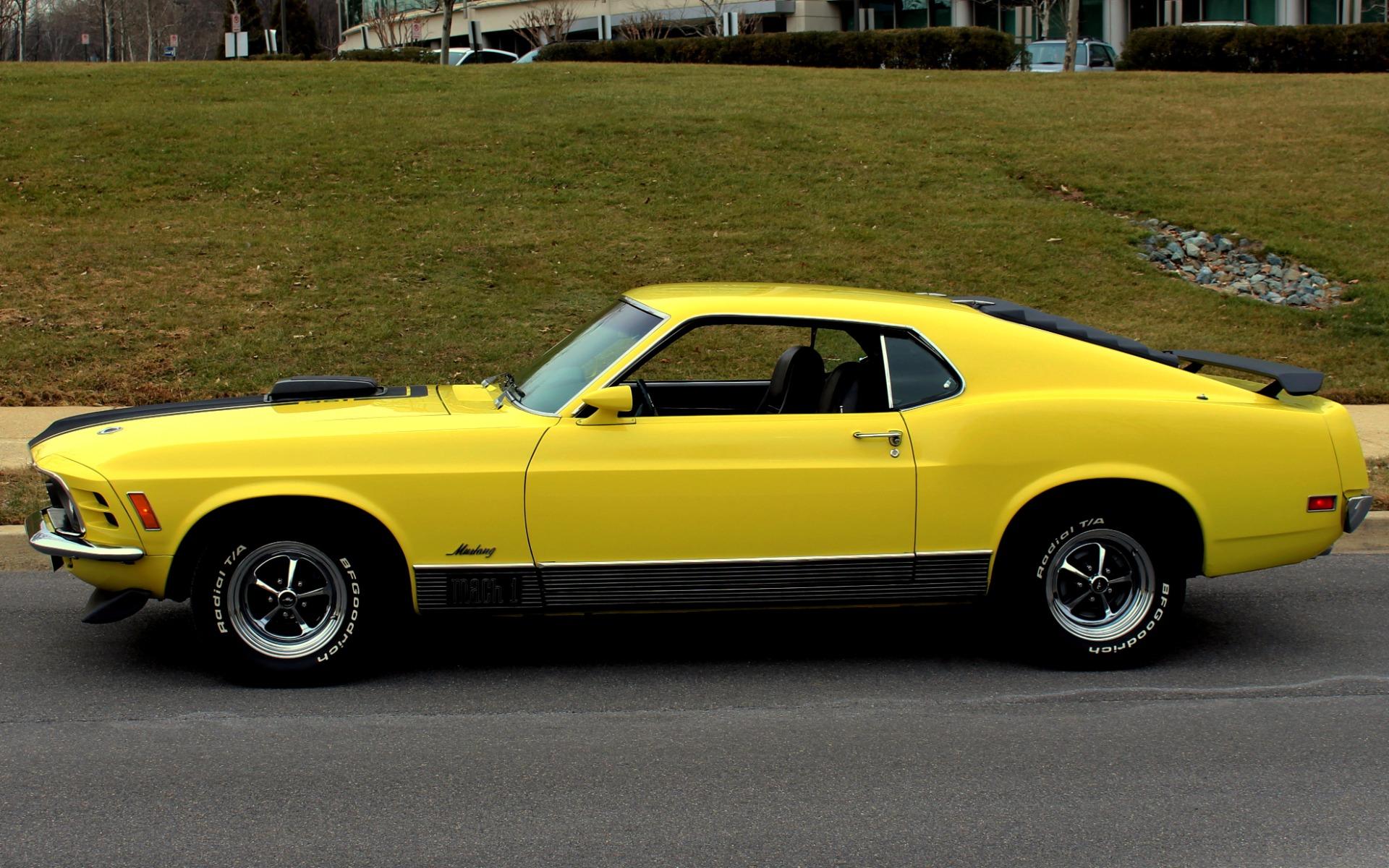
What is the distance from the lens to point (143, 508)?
5156 millimetres

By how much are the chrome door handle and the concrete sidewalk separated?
209 inches

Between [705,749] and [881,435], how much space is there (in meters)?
1.39

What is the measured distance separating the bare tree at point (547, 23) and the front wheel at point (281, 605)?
52219mm

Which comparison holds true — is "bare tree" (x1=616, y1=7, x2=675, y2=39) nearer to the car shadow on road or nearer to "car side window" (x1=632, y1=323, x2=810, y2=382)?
"car side window" (x1=632, y1=323, x2=810, y2=382)

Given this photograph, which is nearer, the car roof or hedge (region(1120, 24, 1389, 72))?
the car roof

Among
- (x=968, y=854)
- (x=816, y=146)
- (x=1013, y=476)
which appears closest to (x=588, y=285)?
(x=816, y=146)

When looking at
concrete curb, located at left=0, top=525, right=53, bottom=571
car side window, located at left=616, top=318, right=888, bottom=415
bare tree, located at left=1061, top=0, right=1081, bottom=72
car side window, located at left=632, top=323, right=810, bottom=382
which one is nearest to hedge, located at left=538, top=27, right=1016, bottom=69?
bare tree, located at left=1061, top=0, right=1081, bottom=72

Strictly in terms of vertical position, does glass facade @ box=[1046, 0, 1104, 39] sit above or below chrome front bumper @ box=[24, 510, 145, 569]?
above

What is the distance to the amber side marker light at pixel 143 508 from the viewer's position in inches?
203

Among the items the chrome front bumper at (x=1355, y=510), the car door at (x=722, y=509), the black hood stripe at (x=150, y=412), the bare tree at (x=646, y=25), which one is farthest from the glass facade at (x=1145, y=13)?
the black hood stripe at (x=150, y=412)

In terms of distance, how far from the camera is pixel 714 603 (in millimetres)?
5398

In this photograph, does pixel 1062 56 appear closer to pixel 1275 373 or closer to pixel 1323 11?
pixel 1323 11

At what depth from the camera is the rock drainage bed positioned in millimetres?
14445

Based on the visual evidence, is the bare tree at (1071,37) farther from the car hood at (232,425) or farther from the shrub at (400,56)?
the car hood at (232,425)
